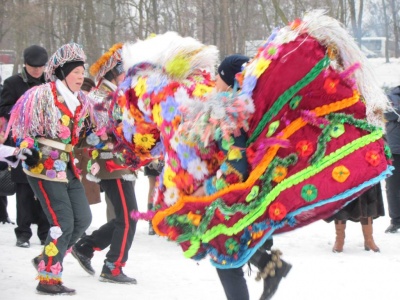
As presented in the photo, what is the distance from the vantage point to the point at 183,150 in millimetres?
4094

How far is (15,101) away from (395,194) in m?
4.32

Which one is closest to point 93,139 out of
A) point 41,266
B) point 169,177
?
point 41,266

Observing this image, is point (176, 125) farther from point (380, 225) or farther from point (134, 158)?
point (380, 225)

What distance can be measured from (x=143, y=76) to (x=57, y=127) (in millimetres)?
1129

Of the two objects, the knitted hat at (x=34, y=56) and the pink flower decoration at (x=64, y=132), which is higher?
the knitted hat at (x=34, y=56)

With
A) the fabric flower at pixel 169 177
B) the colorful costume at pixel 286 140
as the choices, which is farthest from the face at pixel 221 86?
the fabric flower at pixel 169 177

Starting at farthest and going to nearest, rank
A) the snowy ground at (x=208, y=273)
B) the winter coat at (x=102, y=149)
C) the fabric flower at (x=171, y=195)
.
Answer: the winter coat at (x=102, y=149) → the snowy ground at (x=208, y=273) → the fabric flower at (x=171, y=195)

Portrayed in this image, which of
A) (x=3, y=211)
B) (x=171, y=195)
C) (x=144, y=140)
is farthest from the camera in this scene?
(x=3, y=211)

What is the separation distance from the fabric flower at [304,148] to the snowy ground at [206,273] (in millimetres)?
2054

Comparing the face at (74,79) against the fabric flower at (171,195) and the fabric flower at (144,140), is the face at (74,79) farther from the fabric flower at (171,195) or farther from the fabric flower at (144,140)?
the fabric flower at (171,195)

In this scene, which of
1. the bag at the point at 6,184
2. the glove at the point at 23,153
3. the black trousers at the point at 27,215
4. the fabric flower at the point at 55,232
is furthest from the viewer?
the bag at the point at 6,184

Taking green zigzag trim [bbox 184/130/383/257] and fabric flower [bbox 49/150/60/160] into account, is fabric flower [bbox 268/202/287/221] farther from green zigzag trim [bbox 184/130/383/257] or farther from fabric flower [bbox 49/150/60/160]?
fabric flower [bbox 49/150/60/160]

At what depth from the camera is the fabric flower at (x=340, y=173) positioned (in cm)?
369

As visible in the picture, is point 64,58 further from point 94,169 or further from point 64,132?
point 94,169
